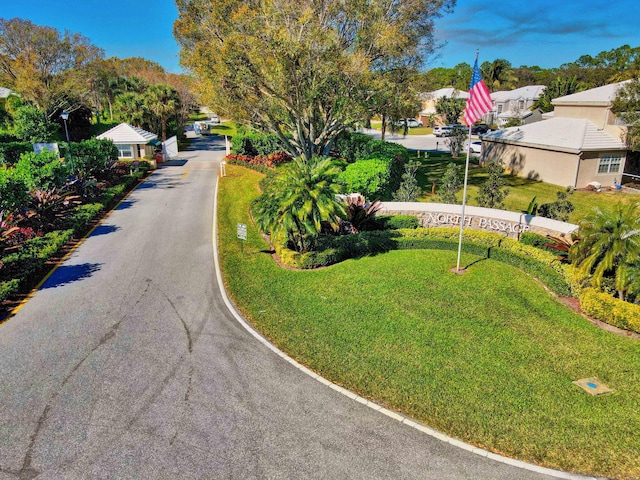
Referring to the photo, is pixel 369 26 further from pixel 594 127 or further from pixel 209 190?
pixel 594 127

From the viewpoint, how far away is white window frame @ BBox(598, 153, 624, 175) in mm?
29688

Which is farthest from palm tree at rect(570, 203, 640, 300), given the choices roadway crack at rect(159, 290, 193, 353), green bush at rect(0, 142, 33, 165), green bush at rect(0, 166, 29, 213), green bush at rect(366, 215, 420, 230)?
green bush at rect(0, 142, 33, 165)

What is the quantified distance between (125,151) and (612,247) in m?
36.9

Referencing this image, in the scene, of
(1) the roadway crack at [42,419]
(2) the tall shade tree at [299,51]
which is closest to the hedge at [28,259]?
(1) the roadway crack at [42,419]

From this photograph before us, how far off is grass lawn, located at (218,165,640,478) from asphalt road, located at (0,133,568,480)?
0.75 metres

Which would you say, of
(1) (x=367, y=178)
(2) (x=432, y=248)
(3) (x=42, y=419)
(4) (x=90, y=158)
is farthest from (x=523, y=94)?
(3) (x=42, y=419)

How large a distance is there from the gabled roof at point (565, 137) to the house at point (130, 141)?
30733 mm

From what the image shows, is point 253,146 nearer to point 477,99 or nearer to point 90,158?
point 90,158

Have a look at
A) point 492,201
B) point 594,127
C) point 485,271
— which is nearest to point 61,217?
point 485,271

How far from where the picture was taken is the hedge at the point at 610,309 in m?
11.2

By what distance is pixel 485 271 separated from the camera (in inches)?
593

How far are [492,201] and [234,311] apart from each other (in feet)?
44.9

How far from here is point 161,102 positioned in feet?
156

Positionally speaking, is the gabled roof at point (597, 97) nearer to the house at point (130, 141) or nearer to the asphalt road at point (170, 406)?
the asphalt road at point (170, 406)
